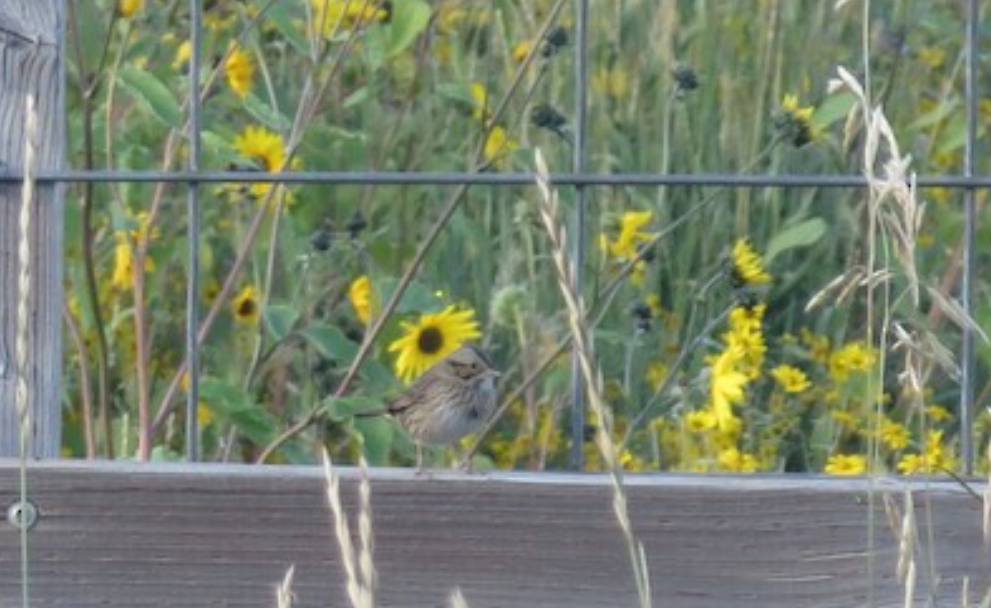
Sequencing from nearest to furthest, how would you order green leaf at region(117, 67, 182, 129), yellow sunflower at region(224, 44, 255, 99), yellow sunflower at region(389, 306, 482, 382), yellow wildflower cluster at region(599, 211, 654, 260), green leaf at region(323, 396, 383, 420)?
green leaf at region(323, 396, 383, 420), green leaf at region(117, 67, 182, 129), yellow sunflower at region(389, 306, 482, 382), yellow wildflower cluster at region(599, 211, 654, 260), yellow sunflower at region(224, 44, 255, 99)

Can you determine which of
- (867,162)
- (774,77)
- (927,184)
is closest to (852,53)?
(774,77)

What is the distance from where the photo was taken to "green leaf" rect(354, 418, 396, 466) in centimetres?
354

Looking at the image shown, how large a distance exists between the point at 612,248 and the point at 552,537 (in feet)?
7.10

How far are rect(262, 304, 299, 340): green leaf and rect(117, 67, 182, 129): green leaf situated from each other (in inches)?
12.3

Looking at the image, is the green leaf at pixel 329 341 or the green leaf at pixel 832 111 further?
the green leaf at pixel 832 111

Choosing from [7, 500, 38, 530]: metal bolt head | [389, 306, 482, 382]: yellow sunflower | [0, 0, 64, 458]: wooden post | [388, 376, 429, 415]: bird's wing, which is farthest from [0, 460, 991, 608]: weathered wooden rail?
[389, 306, 482, 382]: yellow sunflower

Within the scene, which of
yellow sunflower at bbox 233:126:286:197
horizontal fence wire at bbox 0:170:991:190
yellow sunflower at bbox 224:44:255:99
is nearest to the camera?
horizontal fence wire at bbox 0:170:991:190

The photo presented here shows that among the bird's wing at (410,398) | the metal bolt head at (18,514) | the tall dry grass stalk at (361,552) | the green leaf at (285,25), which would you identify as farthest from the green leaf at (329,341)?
the tall dry grass stalk at (361,552)

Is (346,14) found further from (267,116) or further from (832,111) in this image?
(832,111)

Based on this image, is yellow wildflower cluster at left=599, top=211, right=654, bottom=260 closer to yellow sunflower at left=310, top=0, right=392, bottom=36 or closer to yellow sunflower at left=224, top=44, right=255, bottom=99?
yellow sunflower at left=310, top=0, right=392, bottom=36

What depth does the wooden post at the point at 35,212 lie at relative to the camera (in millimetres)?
2424

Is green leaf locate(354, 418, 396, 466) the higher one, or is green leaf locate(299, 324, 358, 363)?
green leaf locate(299, 324, 358, 363)

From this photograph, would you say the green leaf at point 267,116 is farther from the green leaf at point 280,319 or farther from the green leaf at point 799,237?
the green leaf at point 799,237

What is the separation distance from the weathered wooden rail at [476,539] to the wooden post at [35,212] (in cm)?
15
